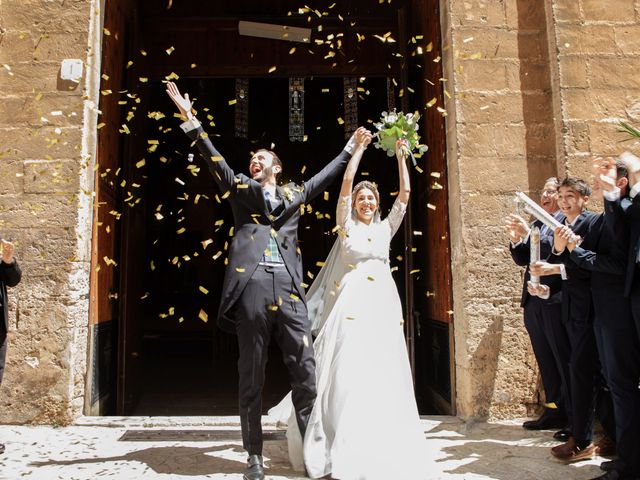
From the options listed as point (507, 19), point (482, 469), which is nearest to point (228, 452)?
point (482, 469)

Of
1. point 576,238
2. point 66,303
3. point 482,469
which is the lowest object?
point 482,469

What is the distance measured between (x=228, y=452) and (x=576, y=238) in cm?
254

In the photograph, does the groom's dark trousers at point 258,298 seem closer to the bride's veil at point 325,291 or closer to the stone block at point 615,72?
the bride's veil at point 325,291

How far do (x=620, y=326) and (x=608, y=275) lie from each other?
0.28m

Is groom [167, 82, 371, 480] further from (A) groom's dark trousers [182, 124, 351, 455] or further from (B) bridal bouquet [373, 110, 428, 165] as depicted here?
(B) bridal bouquet [373, 110, 428, 165]

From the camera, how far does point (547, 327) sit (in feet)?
12.1

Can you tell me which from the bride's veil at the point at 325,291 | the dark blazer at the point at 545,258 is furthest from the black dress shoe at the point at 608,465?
the bride's veil at the point at 325,291

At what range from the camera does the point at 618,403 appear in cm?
280

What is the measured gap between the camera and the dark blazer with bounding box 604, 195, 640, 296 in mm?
2709

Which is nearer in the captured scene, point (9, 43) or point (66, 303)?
point (66, 303)

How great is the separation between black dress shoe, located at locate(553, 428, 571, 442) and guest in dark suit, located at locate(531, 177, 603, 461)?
1.11 ft

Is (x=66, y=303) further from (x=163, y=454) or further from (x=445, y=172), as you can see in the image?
(x=445, y=172)

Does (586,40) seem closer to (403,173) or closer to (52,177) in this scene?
(403,173)

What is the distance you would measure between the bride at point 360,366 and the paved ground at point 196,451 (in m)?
0.13
